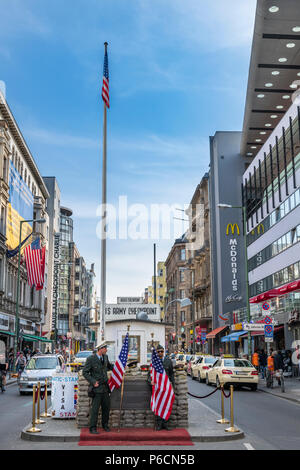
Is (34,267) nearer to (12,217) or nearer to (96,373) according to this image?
(12,217)

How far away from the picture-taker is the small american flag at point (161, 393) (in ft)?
38.8

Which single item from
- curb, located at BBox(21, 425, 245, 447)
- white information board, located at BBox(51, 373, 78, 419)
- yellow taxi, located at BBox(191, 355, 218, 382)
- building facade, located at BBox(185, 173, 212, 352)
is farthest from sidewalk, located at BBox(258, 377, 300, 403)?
building facade, located at BBox(185, 173, 212, 352)

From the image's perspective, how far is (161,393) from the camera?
1191cm

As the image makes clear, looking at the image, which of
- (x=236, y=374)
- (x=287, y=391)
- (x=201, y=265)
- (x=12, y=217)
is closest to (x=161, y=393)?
(x=236, y=374)

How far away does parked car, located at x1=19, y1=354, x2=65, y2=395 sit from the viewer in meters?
23.2

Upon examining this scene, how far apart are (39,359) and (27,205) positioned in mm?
32311

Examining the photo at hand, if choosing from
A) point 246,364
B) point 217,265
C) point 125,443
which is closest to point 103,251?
point 125,443

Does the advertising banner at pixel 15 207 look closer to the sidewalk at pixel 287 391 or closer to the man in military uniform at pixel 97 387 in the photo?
the sidewalk at pixel 287 391

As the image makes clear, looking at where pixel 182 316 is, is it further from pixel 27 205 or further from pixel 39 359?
pixel 39 359

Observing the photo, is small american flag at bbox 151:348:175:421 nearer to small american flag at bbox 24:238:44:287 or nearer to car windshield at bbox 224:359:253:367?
car windshield at bbox 224:359:253:367

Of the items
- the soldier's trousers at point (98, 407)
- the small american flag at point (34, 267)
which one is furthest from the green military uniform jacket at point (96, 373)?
the small american flag at point (34, 267)

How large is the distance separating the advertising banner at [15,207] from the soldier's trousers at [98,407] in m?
36.2

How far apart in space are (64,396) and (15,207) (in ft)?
123
